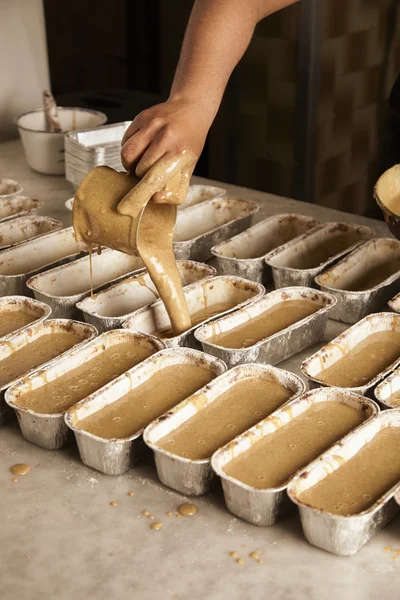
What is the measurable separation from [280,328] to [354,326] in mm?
214

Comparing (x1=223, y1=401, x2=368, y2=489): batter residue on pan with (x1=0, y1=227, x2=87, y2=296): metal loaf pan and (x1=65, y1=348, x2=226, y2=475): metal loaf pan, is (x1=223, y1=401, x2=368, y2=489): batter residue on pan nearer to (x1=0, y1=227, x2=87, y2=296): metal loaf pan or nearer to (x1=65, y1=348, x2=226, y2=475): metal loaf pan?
(x1=65, y1=348, x2=226, y2=475): metal loaf pan

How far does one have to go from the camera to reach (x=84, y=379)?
205cm

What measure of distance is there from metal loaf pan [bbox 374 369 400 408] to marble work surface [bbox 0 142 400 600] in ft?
1.07

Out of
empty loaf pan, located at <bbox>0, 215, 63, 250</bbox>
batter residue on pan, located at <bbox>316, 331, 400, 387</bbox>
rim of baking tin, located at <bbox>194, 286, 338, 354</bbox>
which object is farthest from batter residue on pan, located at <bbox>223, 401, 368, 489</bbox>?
empty loaf pan, located at <bbox>0, 215, 63, 250</bbox>

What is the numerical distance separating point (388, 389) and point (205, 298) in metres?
0.73

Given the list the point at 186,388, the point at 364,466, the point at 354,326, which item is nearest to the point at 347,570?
the point at 364,466

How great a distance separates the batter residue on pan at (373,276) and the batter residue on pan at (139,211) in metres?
0.68

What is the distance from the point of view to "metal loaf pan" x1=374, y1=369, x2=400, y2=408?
6.18 ft

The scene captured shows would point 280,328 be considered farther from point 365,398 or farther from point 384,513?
point 384,513

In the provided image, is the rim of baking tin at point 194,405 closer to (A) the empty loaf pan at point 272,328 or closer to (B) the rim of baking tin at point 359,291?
(A) the empty loaf pan at point 272,328

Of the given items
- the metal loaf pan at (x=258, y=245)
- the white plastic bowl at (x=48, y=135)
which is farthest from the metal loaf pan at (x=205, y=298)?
the white plastic bowl at (x=48, y=135)

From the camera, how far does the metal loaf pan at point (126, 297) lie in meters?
2.31

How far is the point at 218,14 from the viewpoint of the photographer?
2.23m

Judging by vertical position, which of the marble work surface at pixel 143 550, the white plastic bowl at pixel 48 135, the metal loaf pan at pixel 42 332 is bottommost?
the marble work surface at pixel 143 550
